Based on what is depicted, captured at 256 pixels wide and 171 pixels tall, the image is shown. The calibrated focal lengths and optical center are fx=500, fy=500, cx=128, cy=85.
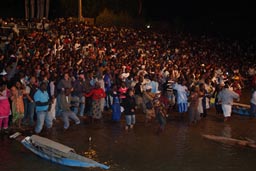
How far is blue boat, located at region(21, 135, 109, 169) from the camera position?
10.9 m

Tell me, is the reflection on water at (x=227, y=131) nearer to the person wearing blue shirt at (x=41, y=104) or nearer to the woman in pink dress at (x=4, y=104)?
the person wearing blue shirt at (x=41, y=104)

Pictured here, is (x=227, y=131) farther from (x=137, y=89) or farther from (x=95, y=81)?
(x=95, y=81)

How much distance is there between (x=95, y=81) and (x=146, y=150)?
197 inches

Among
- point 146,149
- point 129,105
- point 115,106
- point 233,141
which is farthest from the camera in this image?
point 115,106

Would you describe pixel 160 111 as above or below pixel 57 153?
above

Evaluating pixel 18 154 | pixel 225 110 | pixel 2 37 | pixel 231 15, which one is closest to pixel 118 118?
pixel 225 110

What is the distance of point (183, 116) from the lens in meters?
17.8

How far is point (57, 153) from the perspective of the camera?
36.8ft

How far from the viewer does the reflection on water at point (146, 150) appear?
37.1 ft

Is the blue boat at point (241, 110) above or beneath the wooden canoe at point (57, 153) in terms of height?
above

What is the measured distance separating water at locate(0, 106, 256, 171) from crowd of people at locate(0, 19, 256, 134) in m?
0.52

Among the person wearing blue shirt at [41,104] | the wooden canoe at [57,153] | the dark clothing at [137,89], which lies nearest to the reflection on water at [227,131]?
the dark clothing at [137,89]

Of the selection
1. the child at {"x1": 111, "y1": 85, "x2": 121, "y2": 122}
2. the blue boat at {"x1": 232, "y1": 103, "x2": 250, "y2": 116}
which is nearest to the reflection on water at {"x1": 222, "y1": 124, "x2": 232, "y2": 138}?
the blue boat at {"x1": 232, "y1": 103, "x2": 250, "y2": 116}

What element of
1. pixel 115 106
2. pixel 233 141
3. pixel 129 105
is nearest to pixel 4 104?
pixel 129 105
